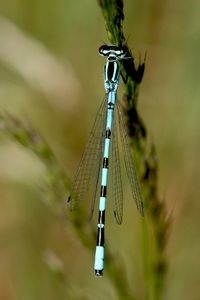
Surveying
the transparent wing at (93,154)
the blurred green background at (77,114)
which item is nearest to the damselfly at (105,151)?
the transparent wing at (93,154)

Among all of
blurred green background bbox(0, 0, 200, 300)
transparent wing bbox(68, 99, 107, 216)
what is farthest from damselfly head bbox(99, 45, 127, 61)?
blurred green background bbox(0, 0, 200, 300)

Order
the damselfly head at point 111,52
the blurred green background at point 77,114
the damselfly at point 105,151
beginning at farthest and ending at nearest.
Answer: the blurred green background at point 77,114, the damselfly at point 105,151, the damselfly head at point 111,52

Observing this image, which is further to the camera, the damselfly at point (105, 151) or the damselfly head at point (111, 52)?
the damselfly at point (105, 151)

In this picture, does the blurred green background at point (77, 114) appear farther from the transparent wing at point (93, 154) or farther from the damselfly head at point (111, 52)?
the damselfly head at point (111, 52)

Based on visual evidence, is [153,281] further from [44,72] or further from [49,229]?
[44,72]

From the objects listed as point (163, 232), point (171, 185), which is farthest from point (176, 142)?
point (163, 232)

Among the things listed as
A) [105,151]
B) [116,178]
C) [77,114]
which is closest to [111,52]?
[105,151]

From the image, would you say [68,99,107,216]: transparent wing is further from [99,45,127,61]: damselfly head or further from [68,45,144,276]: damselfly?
[99,45,127,61]: damselfly head

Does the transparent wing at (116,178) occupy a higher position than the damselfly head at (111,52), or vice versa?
the damselfly head at (111,52)

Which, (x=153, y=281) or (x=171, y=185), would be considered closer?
(x=153, y=281)
